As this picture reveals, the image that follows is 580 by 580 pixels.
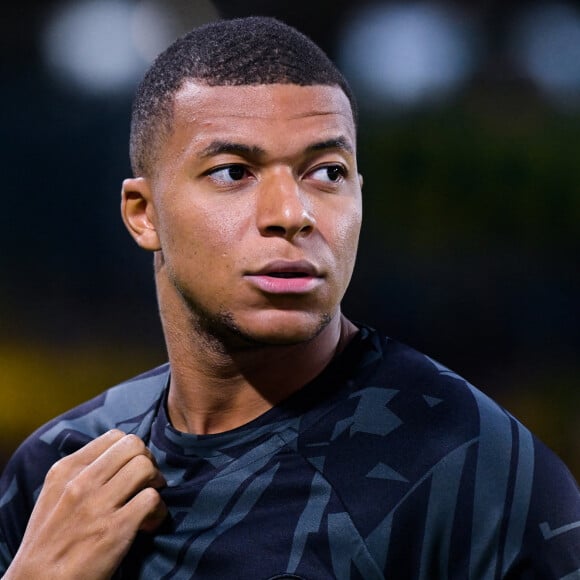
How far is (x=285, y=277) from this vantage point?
167cm

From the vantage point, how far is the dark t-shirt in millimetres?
1565

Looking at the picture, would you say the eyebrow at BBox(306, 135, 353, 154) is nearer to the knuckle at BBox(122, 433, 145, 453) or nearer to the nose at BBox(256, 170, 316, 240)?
the nose at BBox(256, 170, 316, 240)

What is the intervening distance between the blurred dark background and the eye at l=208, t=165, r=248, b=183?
278 centimetres

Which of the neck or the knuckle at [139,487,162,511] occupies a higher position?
the neck

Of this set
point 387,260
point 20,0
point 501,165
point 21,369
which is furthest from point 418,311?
point 20,0

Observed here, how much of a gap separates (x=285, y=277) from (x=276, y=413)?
288mm

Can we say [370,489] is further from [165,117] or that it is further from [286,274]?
[165,117]

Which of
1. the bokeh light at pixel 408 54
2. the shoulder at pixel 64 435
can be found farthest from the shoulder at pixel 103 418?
the bokeh light at pixel 408 54

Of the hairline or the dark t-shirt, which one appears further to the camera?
the hairline

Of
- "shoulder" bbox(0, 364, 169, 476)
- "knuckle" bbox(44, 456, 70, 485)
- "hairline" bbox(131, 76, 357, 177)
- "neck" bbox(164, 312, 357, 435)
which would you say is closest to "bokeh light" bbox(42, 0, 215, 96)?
"shoulder" bbox(0, 364, 169, 476)

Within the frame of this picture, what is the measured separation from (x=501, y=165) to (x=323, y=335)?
299cm

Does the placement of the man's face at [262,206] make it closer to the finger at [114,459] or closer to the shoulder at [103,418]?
the finger at [114,459]

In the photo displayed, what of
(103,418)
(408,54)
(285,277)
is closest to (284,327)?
(285,277)

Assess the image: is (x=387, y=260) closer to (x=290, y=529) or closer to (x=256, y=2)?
(x=256, y=2)
